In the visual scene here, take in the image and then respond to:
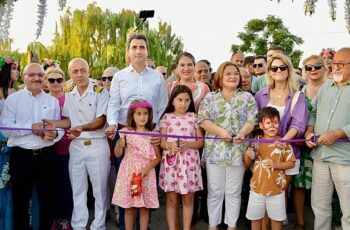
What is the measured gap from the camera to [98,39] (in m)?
31.0

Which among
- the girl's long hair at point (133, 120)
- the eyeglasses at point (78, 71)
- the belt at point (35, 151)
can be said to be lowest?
the belt at point (35, 151)

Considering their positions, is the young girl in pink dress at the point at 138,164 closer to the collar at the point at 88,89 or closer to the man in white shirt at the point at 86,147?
the man in white shirt at the point at 86,147

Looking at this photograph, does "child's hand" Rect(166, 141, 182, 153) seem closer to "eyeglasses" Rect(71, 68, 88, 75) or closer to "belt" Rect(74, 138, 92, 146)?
"belt" Rect(74, 138, 92, 146)

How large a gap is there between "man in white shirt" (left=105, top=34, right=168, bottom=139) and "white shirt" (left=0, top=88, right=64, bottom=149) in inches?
29.8

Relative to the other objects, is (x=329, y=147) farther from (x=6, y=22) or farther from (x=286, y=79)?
(x=6, y=22)

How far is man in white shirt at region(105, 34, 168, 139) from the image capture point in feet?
16.7

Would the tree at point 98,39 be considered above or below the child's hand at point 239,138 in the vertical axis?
above

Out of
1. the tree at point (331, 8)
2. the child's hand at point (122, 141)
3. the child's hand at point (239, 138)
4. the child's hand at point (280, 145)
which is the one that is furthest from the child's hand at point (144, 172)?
the tree at point (331, 8)

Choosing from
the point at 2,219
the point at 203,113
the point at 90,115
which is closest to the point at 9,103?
the point at 90,115

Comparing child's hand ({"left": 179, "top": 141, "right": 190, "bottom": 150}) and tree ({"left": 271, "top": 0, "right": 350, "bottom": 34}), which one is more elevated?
tree ({"left": 271, "top": 0, "right": 350, "bottom": 34})

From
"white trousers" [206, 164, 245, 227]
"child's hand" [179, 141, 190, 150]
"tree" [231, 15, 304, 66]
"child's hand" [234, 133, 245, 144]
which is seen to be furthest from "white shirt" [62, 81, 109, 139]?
"tree" [231, 15, 304, 66]

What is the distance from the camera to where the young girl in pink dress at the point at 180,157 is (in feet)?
15.9

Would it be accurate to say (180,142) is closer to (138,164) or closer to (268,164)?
(138,164)

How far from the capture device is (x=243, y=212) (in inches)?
234
